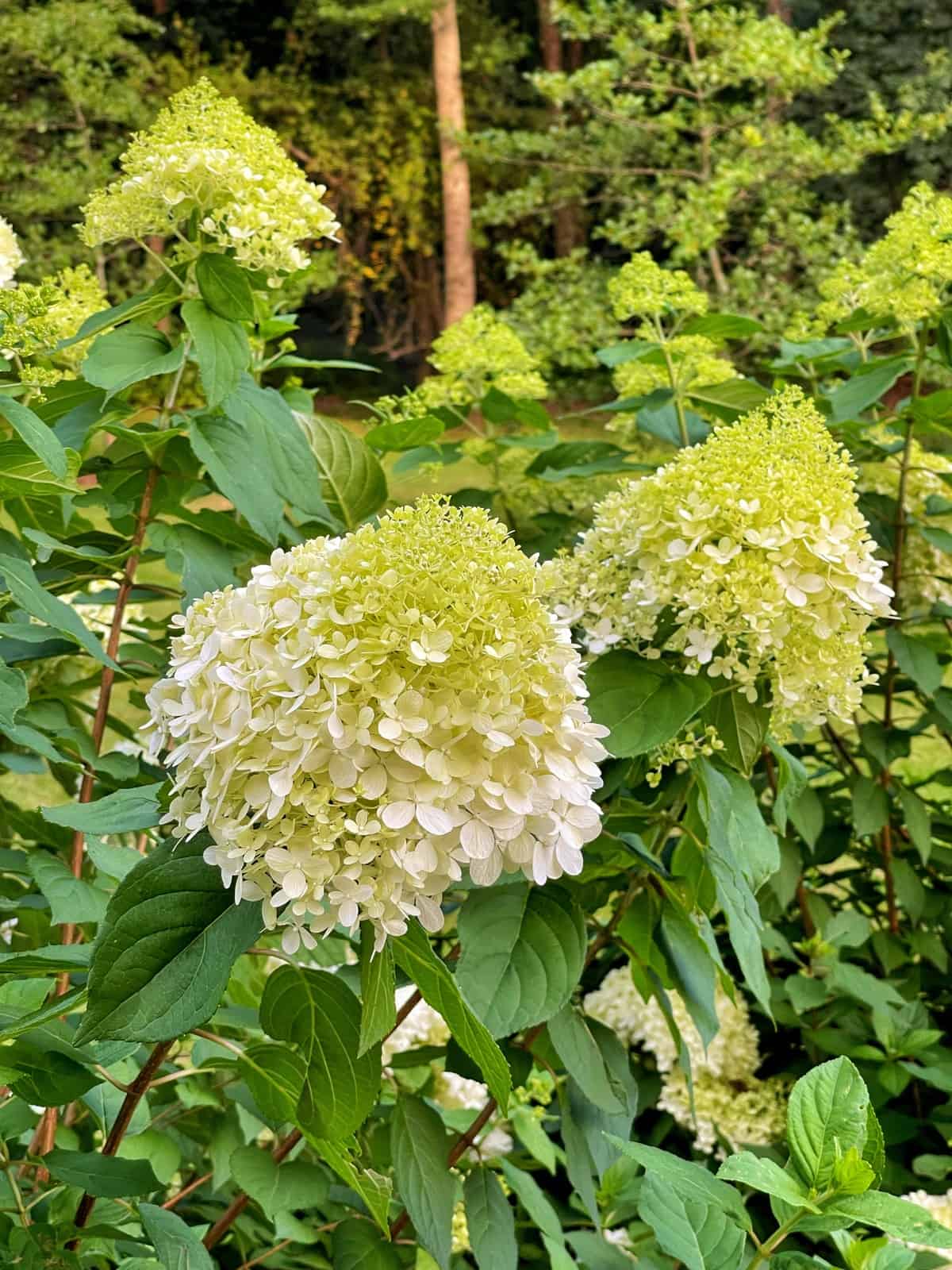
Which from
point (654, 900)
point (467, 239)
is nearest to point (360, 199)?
point (467, 239)

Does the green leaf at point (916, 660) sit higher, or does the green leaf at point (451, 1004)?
the green leaf at point (451, 1004)

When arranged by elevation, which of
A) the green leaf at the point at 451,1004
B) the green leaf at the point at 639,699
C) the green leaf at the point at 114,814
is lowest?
the green leaf at the point at 639,699

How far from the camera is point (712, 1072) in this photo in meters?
1.56

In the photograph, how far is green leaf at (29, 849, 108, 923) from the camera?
897 millimetres

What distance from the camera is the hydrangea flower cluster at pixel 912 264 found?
140 cm

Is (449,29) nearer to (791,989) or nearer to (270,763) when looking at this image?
(791,989)

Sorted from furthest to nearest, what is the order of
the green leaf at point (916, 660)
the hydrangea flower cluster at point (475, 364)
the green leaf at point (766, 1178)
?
the hydrangea flower cluster at point (475, 364), the green leaf at point (916, 660), the green leaf at point (766, 1178)

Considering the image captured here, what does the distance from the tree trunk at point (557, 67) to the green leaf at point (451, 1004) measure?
26.8 ft

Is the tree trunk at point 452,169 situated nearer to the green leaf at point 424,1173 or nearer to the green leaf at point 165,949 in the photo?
the green leaf at point 424,1173

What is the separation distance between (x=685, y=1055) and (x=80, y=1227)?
42 cm

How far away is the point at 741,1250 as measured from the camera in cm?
60

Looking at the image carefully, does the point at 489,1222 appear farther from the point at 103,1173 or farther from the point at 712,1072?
the point at 712,1072

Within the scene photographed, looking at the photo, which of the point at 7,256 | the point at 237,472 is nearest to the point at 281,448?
the point at 237,472

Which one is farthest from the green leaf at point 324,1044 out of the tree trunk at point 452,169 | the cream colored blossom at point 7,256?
the tree trunk at point 452,169
